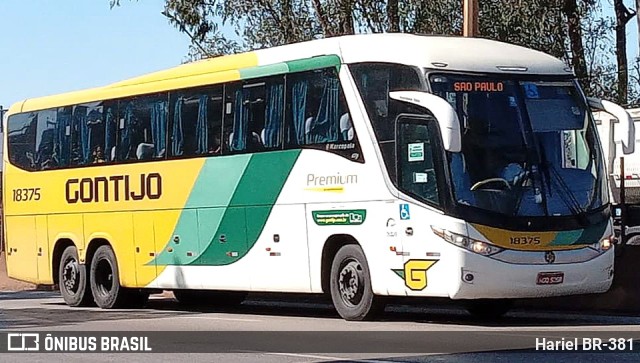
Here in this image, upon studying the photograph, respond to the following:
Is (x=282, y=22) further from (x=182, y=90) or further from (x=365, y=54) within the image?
(x=365, y=54)

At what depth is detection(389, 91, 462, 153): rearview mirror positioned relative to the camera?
623 inches

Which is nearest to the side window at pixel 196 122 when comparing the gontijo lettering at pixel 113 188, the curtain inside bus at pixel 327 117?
the gontijo lettering at pixel 113 188

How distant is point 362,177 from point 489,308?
283cm

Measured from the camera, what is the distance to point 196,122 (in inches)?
811

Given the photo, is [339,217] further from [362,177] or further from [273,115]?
[273,115]

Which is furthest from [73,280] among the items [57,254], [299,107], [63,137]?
[299,107]

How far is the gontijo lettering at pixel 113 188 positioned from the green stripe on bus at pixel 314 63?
3.71 meters

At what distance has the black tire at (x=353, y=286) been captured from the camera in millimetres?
17422

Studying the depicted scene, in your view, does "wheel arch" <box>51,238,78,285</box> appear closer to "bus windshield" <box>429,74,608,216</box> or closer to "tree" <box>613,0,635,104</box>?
"bus windshield" <box>429,74,608,216</box>

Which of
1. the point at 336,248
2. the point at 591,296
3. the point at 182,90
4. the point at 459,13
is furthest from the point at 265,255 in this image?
the point at 459,13

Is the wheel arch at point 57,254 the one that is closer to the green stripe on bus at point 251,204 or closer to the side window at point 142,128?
the side window at point 142,128

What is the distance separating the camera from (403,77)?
16922 millimetres

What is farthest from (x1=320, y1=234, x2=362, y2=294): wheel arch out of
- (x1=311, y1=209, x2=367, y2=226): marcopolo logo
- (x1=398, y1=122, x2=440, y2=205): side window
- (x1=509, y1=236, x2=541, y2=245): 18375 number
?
(x1=509, y1=236, x2=541, y2=245): 18375 number

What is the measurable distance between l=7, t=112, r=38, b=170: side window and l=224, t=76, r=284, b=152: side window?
6249 mm
